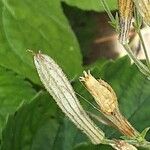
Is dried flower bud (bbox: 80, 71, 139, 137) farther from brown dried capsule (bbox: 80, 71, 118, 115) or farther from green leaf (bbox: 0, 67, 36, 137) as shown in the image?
green leaf (bbox: 0, 67, 36, 137)

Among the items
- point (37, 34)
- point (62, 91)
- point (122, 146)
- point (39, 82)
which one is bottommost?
point (122, 146)

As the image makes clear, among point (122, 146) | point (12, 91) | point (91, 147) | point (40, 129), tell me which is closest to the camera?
point (122, 146)

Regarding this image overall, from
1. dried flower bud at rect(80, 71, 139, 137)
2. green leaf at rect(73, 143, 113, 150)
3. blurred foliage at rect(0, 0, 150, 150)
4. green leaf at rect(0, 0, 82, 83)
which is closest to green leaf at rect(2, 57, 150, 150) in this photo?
blurred foliage at rect(0, 0, 150, 150)

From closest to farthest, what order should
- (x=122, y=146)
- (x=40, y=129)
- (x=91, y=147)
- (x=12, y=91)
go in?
(x=122, y=146) → (x=91, y=147) → (x=40, y=129) → (x=12, y=91)

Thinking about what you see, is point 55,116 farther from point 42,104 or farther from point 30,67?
point 30,67

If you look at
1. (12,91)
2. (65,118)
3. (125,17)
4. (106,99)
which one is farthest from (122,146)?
(12,91)

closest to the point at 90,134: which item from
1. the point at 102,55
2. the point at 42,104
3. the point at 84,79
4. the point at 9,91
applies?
the point at 84,79

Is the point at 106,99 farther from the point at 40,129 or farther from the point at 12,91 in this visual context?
the point at 12,91
